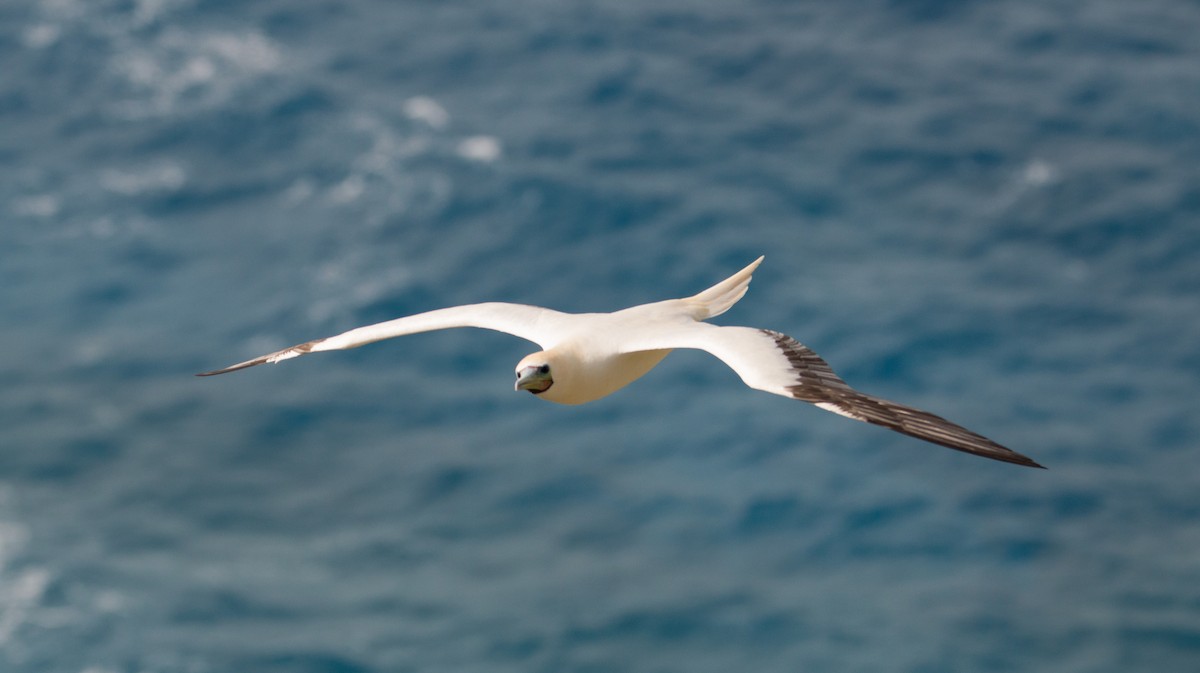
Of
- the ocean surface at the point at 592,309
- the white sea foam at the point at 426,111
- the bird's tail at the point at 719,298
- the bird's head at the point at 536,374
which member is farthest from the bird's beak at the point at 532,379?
the white sea foam at the point at 426,111

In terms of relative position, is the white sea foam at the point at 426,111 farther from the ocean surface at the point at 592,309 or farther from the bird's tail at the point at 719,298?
the bird's tail at the point at 719,298

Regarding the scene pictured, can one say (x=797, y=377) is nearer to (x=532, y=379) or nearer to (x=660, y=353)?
(x=532, y=379)

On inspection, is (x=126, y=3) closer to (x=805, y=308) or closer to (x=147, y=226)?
(x=147, y=226)

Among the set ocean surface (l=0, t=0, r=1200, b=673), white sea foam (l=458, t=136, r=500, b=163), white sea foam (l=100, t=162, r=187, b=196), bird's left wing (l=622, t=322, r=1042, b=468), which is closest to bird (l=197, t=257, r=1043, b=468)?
bird's left wing (l=622, t=322, r=1042, b=468)

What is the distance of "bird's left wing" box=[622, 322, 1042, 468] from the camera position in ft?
55.8

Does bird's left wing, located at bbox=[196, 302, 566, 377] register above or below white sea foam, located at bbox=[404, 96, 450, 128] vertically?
below

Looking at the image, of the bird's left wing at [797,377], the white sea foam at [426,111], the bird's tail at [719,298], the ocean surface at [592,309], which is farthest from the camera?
the white sea foam at [426,111]

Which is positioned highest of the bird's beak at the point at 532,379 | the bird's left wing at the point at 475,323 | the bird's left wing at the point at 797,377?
the bird's left wing at the point at 475,323

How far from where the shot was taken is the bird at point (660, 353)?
1762cm

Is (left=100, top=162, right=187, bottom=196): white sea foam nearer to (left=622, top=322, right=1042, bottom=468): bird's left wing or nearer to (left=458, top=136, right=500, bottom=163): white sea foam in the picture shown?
(left=458, top=136, right=500, bottom=163): white sea foam

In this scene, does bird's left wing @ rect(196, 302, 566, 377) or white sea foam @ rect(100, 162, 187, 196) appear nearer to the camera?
bird's left wing @ rect(196, 302, 566, 377)

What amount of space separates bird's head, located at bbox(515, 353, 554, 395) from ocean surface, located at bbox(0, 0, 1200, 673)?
31641 mm

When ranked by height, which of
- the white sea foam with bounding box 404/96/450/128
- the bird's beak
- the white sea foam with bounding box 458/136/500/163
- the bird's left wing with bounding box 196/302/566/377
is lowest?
the bird's beak

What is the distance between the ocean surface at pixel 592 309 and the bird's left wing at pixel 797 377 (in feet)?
103
